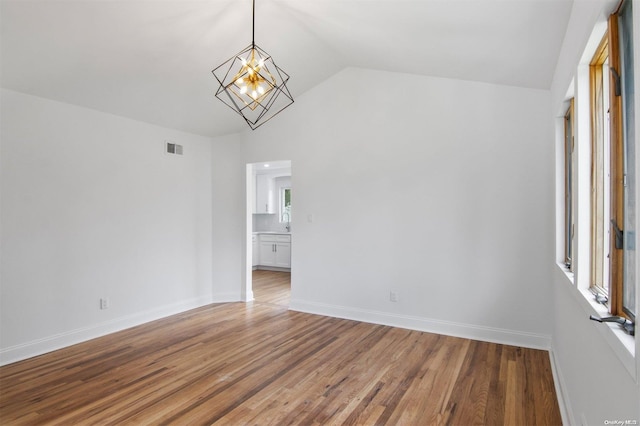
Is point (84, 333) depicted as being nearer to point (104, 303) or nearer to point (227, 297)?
point (104, 303)

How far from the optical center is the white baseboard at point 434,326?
364 centimetres

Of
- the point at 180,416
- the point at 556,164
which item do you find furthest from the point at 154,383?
the point at 556,164

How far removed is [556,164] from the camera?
307 cm

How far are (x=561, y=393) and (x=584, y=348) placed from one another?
3.23ft

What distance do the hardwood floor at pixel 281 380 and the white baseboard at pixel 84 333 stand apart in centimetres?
10

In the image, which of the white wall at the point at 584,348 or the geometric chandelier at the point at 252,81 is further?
the geometric chandelier at the point at 252,81

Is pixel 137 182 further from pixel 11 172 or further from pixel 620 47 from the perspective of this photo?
pixel 620 47

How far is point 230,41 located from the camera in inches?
134

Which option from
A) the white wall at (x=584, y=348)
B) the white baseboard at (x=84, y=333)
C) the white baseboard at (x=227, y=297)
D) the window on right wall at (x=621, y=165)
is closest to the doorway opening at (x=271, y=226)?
the white baseboard at (x=227, y=297)

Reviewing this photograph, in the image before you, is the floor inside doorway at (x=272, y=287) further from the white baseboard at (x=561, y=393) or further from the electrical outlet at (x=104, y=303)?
the white baseboard at (x=561, y=393)

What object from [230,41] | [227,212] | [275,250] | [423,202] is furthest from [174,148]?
[275,250]

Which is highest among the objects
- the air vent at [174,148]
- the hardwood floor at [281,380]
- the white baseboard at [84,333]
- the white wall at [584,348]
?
the air vent at [174,148]

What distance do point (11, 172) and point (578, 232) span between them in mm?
4535

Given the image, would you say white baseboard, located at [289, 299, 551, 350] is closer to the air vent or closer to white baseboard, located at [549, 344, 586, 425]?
white baseboard, located at [549, 344, 586, 425]
